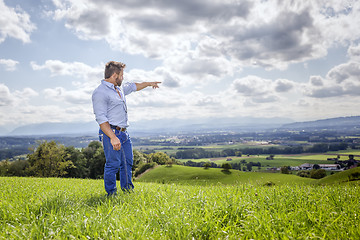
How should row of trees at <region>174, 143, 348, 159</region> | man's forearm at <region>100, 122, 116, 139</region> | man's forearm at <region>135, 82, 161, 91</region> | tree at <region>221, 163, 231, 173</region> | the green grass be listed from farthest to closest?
1. row of trees at <region>174, 143, 348, 159</region>
2. tree at <region>221, 163, 231, 173</region>
3. man's forearm at <region>135, 82, 161, 91</region>
4. man's forearm at <region>100, 122, 116, 139</region>
5. the green grass

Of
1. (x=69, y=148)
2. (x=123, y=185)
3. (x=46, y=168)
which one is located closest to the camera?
(x=123, y=185)

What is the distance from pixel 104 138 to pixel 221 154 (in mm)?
154773

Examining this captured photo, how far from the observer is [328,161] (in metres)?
107

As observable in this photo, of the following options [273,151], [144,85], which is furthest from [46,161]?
[273,151]

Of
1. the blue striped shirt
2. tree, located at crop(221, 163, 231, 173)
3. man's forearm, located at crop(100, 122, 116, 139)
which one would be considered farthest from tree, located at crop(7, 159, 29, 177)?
man's forearm, located at crop(100, 122, 116, 139)

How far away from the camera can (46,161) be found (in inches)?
2013

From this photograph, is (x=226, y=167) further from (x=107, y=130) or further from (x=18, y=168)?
(x=107, y=130)

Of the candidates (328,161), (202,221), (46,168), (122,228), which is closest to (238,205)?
(202,221)

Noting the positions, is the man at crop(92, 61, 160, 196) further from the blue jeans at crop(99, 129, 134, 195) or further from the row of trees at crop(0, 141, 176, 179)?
the row of trees at crop(0, 141, 176, 179)

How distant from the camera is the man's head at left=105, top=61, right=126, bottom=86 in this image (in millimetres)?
6836

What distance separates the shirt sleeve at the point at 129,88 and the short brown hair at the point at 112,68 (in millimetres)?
1277

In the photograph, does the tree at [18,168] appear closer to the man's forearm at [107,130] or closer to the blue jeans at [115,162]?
the blue jeans at [115,162]

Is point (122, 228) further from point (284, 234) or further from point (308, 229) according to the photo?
point (308, 229)

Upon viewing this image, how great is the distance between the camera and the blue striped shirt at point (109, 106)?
6398 millimetres
